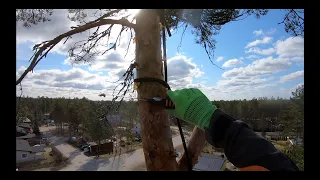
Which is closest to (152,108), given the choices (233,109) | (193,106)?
(193,106)

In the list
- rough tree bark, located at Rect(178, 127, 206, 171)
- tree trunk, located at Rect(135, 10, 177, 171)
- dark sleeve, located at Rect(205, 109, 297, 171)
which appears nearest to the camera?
dark sleeve, located at Rect(205, 109, 297, 171)

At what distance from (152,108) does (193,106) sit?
0.27 meters

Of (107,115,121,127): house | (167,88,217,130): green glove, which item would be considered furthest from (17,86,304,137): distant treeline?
(167,88,217,130): green glove

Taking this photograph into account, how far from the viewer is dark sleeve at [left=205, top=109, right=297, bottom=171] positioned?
2.16ft

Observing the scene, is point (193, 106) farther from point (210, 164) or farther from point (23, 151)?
point (210, 164)

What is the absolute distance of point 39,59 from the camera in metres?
1.36

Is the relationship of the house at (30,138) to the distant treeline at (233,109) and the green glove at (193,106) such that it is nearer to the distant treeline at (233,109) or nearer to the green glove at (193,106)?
the distant treeline at (233,109)

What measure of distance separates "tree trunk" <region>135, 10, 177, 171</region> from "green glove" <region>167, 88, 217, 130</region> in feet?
0.54

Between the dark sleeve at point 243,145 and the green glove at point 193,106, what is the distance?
0.20 feet

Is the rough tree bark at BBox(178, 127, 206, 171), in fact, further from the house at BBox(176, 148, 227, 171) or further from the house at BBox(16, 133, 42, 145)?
the house at BBox(16, 133, 42, 145)
